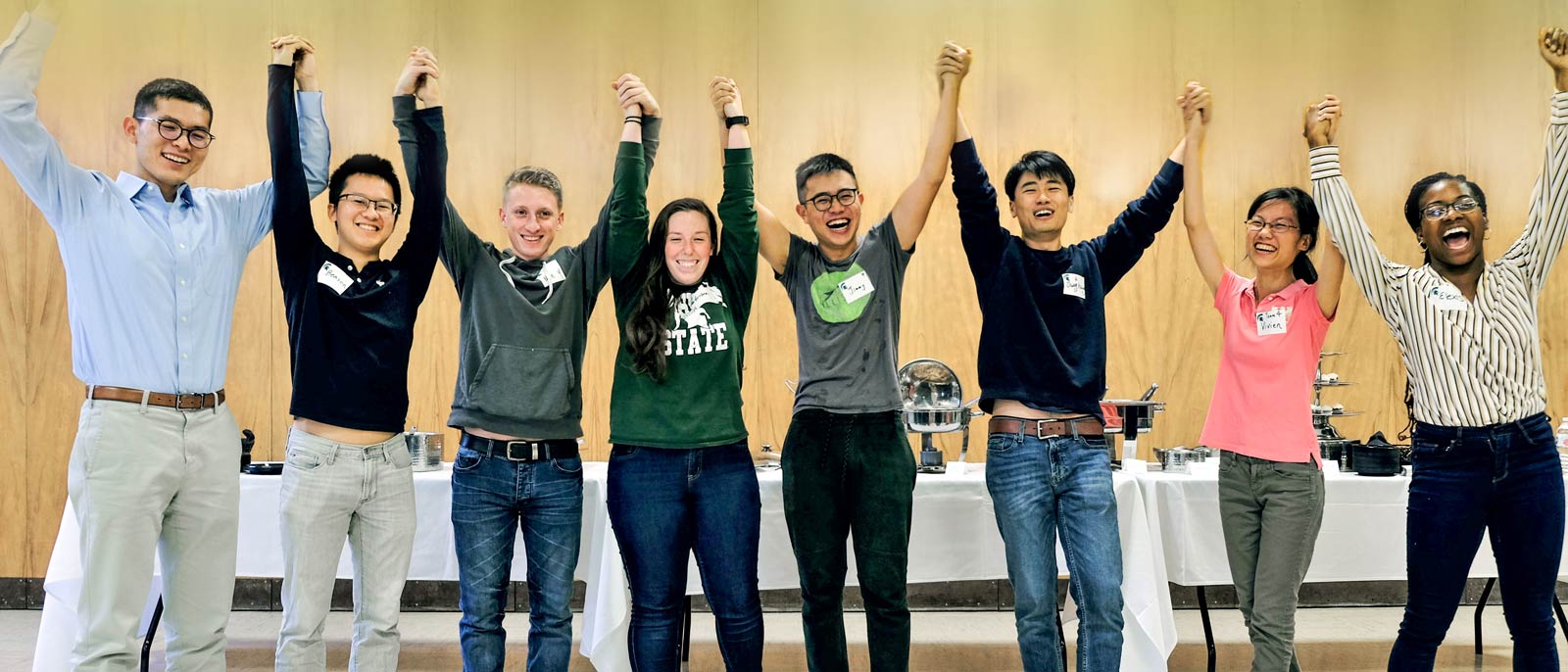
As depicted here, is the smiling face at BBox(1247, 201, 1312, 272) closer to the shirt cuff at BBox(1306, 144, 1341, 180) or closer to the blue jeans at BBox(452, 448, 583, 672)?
the shirt cuff at BBox(1306, 144, 1341, 180)

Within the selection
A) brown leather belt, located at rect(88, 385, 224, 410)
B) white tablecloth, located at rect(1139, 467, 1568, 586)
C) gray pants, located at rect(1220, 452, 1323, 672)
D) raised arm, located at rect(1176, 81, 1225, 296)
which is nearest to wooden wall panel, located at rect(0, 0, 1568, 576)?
white tablecloth, located at rect(1139, 467, 1568, 586)

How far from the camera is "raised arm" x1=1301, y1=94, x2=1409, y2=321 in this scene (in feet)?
8.70

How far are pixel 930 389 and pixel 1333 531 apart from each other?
1599 millimetres

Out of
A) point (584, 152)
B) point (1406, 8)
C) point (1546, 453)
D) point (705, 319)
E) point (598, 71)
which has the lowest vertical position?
point (1546, 453)

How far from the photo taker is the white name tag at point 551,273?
103 inches

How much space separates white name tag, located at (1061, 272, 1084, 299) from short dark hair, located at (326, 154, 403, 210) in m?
1.75

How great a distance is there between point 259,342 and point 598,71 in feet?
7.03

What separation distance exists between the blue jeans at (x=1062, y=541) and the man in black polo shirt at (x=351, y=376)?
5.05 ft

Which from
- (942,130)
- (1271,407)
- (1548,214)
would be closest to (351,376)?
(942,130)

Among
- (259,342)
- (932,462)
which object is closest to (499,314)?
(932,462)

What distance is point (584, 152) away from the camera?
5.07 meters

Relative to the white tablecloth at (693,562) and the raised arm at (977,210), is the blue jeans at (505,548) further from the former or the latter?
the raised arm at (977,210)

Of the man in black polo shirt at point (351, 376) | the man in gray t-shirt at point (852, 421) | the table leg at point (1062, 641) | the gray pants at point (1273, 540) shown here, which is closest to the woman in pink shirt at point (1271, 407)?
the gray pants at point (1273, 540)

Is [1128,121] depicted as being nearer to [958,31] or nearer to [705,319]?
[958,31]
